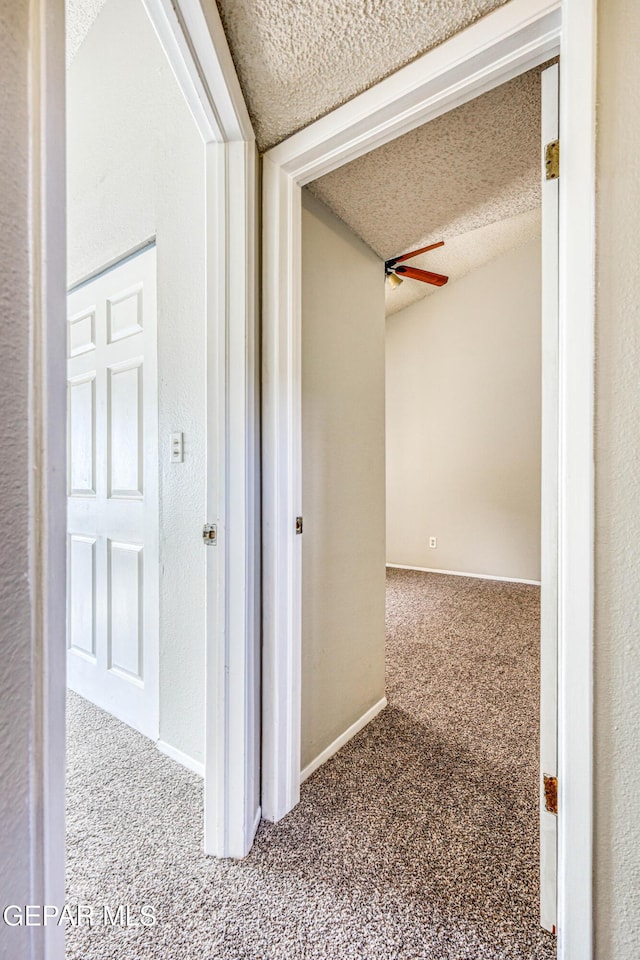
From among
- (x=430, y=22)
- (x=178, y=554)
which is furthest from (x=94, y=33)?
(x=178, y=554)

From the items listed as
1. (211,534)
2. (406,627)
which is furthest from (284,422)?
(406,627)

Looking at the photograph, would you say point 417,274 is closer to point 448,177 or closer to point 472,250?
point 472,250

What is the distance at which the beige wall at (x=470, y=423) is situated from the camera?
172 inches

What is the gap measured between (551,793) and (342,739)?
37.8 inches

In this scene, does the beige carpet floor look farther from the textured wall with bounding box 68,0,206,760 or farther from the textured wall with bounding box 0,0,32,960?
the textured wall with bounding box 0,0,32,960

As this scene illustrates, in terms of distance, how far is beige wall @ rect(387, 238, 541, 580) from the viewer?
4375 millimetres

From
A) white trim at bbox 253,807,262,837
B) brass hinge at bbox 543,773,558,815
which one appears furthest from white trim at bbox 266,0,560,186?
white trim at bbox 253,807,262,837

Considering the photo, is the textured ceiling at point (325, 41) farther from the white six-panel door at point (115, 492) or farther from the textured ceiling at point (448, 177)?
the white six-panel door at point (115, 492)

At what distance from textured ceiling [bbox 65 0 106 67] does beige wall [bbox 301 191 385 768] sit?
4.95ft

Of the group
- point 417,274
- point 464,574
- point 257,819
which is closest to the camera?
point 257,819

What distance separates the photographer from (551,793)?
3.25 ft

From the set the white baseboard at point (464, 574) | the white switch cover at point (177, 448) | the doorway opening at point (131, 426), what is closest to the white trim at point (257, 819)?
the doorway opening at point (131, 426)

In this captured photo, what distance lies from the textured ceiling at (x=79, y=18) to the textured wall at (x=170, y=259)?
0.06 metres

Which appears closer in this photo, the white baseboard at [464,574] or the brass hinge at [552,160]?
the brass hinge at [552,160]
